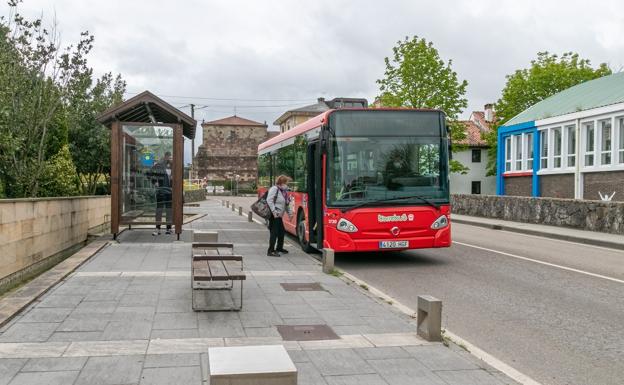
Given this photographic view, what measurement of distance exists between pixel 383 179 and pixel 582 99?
2673 centimetres

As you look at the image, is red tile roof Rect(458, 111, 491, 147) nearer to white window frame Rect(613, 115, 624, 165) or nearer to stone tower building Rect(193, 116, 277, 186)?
stone tower building Rect(193, 116, 277, 186)

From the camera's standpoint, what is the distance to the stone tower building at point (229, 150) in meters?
84.8

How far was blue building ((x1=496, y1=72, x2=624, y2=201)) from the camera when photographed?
29266 millimetres

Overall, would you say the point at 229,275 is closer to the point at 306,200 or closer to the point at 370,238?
the point at 370,238

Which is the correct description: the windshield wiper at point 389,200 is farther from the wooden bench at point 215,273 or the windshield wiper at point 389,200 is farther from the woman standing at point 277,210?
the wooden bench at point 215,273

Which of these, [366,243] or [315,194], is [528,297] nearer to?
[366,243]

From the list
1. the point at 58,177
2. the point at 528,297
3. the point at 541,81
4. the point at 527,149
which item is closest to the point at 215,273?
the point at 528,297

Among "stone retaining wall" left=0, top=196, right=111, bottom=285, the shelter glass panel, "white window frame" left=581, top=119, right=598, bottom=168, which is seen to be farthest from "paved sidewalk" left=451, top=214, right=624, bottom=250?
"stone retaining wall" left=0, top=196, right=111, bottom=285

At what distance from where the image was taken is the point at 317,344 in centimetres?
566

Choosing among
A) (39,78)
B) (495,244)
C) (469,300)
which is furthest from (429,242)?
(39,78)

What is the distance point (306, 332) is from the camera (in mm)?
6148

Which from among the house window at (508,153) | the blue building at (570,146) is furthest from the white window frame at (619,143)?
the house window at (508,153)

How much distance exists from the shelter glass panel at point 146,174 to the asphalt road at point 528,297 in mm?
4635

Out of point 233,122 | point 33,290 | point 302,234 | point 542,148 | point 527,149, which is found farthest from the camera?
point 233,122
